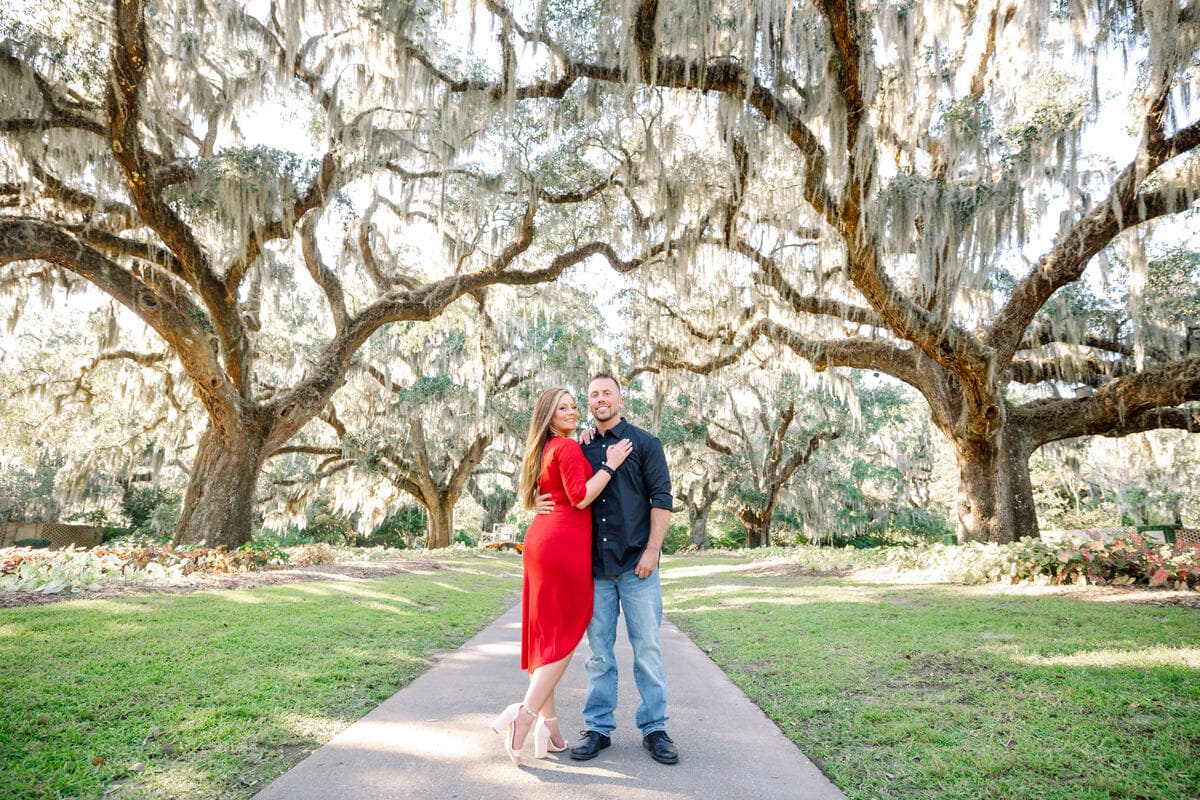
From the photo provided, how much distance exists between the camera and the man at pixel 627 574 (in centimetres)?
260

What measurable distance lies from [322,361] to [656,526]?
30.4ft

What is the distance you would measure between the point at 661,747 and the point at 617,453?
1191mm

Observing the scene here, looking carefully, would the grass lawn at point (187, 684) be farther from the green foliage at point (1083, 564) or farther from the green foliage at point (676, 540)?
the green foliage at point (676, 540)

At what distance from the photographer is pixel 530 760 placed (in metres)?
2.49

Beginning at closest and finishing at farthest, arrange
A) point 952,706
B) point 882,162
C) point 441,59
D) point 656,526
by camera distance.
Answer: point 656,526
point 952,706
point 441,59
point 882,162

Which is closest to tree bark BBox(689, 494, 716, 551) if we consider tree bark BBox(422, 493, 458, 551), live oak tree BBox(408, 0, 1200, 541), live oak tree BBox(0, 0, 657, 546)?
tree bark BBox(422, 493, 458, 551)

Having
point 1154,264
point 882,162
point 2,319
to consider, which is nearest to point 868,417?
point 1154,264

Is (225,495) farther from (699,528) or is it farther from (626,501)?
(699,528)

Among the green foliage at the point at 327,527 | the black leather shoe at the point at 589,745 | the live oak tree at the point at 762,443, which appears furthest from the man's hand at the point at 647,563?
the green foliage at the point at 327,527

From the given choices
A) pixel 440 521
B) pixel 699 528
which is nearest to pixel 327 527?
pixel 440 521

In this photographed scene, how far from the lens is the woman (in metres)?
2.51

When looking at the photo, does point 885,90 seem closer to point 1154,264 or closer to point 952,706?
point 1154,264

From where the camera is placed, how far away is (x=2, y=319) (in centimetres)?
1084

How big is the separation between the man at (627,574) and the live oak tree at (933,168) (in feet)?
14.4
